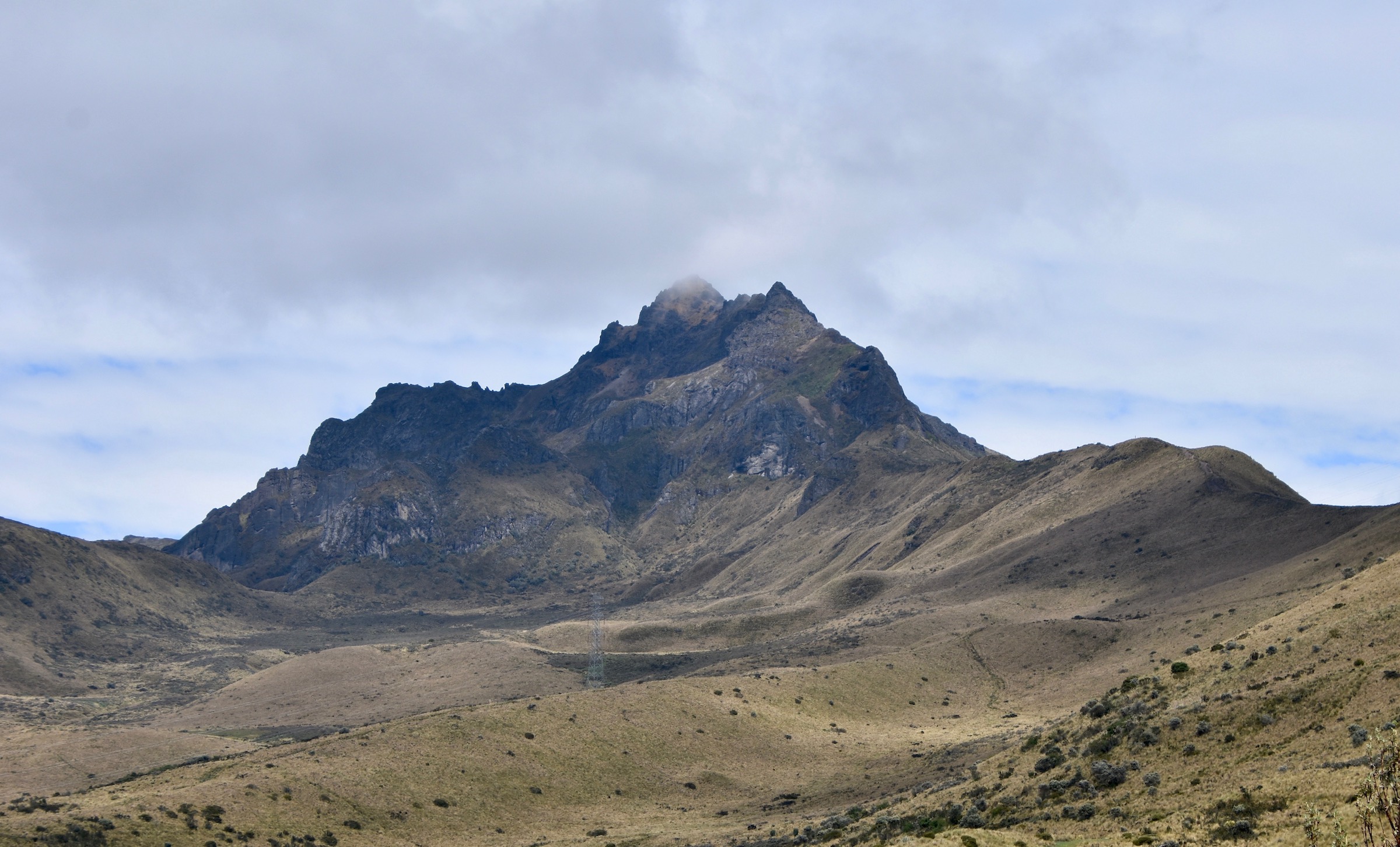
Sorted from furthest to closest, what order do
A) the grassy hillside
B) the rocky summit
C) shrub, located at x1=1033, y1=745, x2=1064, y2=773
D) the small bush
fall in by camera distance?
shrub, located at x1=1033, y1=745, x2=1064, y2=773, the small bush, the rocky summit, the grassy hillside

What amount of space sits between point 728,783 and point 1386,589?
2043 inches

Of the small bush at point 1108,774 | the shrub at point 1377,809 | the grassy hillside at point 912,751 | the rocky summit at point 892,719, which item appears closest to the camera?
the shrub at point 1377,809

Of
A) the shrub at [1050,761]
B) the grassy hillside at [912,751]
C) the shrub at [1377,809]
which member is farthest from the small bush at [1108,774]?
the shrub at [1377,809]

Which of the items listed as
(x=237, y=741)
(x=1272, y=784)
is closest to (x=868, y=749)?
(x=1272, y=784)

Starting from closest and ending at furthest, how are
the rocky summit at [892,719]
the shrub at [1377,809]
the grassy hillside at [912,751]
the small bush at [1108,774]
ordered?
1. the shrub at [1377,809]
2. the grassy hillside at [912,751]
3. the rocky summit at [892,719]
4. the small bush at [1108,774]

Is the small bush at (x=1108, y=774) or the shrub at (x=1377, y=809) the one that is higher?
the shrub at (x=1377, y=809)

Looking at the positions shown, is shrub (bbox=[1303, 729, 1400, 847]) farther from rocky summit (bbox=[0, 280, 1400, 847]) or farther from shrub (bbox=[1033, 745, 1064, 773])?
shrub (bbox=[1033, 745, 1064, 773])

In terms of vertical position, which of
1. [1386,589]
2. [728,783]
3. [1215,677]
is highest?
[1386,589]

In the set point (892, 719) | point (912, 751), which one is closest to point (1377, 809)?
point (912, 751)

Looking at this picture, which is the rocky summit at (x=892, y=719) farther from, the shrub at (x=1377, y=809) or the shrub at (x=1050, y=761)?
the shrub at (x=1377, y=809)

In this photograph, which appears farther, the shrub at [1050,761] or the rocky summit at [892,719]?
the shrub at [1050,761]


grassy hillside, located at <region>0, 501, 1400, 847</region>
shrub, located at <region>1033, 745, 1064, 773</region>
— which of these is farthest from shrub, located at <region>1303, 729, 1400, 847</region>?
shrub, located at <region>1033, 745, 1064, 773</region>

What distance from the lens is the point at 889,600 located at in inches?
7224

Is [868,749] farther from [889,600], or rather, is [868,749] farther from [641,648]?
[641,648]
